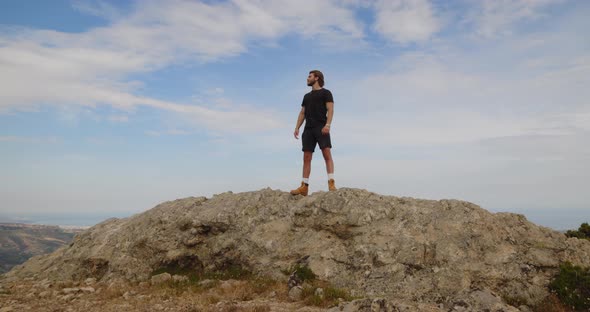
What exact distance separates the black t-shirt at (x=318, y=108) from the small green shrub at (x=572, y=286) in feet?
26.5

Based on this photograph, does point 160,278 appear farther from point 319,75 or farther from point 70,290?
point 319,75

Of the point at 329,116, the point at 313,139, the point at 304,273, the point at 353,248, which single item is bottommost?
the point at 304,273

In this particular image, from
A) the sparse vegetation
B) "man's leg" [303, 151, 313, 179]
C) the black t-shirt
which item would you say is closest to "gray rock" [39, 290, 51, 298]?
the sparse vegetation

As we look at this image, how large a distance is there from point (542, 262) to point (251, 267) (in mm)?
8267

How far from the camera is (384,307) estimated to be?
24.0ft

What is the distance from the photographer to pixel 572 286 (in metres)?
9.42

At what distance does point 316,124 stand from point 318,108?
0.57 meters

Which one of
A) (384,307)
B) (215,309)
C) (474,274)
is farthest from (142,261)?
(474,274)

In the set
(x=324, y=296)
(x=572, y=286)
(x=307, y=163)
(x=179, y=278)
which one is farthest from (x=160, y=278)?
(x=572, y=286)

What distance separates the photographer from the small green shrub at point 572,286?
8.99 meters

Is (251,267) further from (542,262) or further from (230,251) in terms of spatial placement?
(542,262)

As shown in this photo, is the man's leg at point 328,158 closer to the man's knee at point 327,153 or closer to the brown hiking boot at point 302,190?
the man's knee at point 327,153

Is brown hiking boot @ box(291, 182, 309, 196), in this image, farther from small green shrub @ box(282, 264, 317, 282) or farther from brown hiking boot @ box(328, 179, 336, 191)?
small green shrub @ box(282, 264, 317, 282)

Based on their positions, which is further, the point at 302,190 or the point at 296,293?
the point at 302,190
